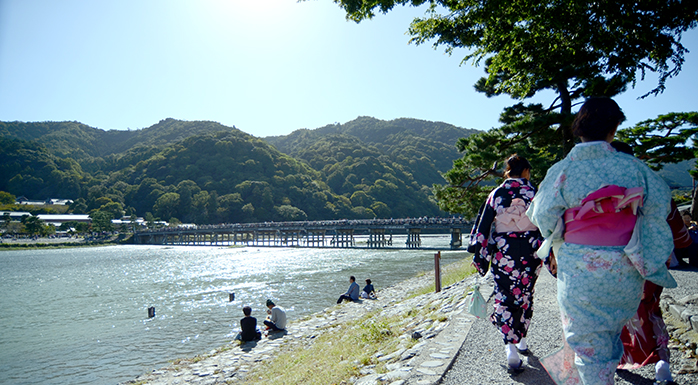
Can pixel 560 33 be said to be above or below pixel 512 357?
above

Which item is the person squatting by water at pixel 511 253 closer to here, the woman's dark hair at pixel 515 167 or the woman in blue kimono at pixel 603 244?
the woman's dark hair at pixel 515 167

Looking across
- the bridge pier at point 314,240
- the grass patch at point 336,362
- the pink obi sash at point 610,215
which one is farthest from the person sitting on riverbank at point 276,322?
the bridge pier at point 314,240

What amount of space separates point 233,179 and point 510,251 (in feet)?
321

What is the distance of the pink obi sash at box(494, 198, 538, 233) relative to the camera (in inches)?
117

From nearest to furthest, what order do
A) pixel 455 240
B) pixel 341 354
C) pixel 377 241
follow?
pixel 341 354
pixel 455 240
pixel 377 241

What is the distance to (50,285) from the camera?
70.5ft

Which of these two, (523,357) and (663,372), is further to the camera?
(523,357)

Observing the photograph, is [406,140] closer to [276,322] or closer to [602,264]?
[276,322]

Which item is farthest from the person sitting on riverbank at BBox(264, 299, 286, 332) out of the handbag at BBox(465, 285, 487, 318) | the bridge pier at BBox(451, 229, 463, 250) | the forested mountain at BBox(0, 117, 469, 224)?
the forested mountain at BBox(0, 117, 469, 224)

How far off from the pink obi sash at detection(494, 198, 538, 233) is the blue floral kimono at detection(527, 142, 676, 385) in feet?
3.48

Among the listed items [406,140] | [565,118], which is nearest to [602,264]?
[565,118]

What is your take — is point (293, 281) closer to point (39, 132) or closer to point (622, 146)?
point (622, 146)

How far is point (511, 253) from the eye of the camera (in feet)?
9.81

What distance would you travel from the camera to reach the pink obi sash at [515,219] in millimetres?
2973
